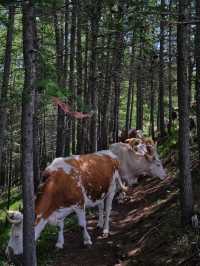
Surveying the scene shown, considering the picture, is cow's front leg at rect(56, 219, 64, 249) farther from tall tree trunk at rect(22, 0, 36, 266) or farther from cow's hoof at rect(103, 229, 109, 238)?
tall tree trunk at rect(22, 0, 36, 266)

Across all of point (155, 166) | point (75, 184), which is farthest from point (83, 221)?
point (155, 166)

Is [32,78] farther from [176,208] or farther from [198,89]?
[198,89]

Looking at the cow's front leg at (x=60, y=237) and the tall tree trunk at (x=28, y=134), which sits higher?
the tall tree trunk at (x=28, y=134)

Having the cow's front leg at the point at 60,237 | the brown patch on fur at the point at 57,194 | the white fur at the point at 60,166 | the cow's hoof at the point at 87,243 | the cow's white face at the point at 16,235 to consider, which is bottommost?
the cow's hoof at the point at 87,243

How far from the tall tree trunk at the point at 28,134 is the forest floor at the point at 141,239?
2460 mm

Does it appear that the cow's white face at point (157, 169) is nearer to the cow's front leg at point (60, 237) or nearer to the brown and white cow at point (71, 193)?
the brown and white cow at point (71, 193)

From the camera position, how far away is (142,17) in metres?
10.2

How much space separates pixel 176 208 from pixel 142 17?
16.7ft

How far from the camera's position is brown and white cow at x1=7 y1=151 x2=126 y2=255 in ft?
35.9

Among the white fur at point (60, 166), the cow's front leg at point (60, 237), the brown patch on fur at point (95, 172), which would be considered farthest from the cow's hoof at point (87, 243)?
the white fur at point (60, 166)

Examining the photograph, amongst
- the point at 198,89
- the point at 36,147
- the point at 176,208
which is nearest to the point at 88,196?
the point at 176,208

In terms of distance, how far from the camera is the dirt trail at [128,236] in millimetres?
10570

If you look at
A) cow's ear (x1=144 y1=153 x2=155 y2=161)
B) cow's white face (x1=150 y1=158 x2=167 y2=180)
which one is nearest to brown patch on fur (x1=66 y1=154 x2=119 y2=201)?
cow's ear (x1=144 y1=153 x2=155 y2=161)

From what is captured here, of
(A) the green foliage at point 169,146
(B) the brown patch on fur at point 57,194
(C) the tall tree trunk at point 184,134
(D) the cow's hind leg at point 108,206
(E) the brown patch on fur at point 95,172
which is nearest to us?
(C) the tall tree trunk at point 184,134
